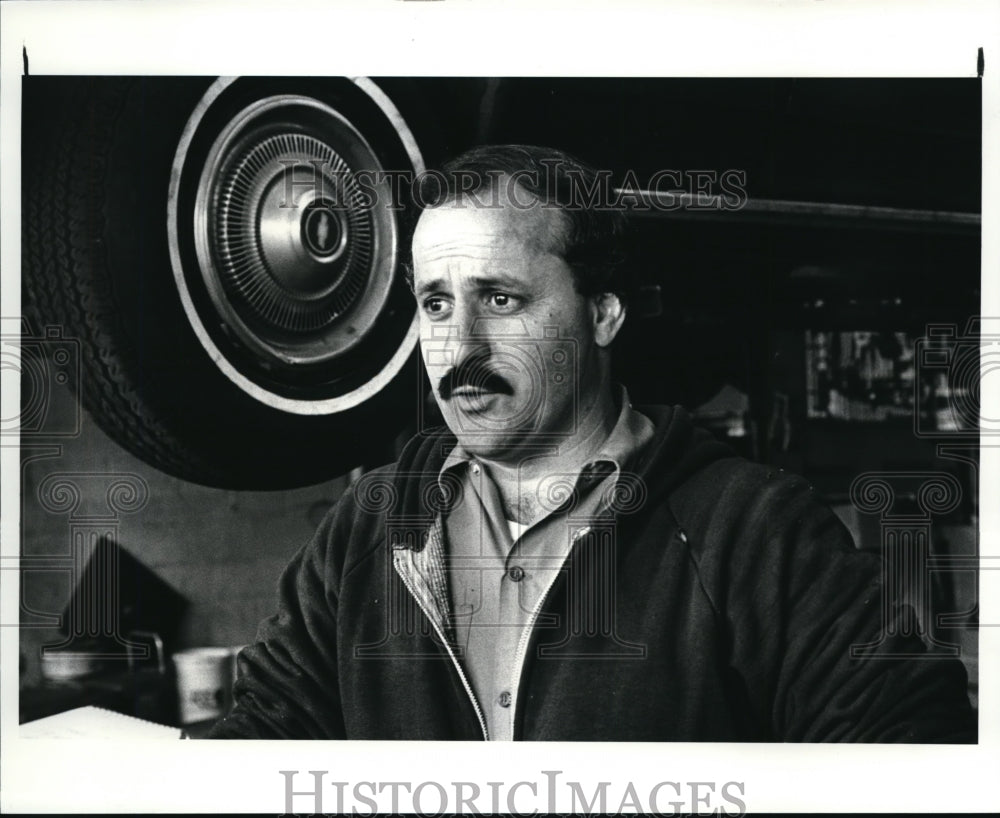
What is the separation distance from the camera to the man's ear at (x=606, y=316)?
2820 millimetres

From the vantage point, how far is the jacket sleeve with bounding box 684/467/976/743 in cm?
273

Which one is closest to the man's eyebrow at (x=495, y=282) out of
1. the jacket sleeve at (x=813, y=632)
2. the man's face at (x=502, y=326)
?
the man's face at (x=502, y=326)

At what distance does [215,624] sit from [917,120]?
2.23 meters

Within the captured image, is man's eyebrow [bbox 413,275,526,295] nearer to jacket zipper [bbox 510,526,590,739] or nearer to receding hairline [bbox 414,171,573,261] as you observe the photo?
receding hairline [bbox 414,171,573,261]

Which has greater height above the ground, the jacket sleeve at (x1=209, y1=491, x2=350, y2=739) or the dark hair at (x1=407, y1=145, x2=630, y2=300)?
the dark hair at (x1=407, y1=145, x2=630, y2=300)

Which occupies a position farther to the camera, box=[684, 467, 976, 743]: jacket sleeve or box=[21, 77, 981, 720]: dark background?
box=[21, 77, 981, 720]: dark background

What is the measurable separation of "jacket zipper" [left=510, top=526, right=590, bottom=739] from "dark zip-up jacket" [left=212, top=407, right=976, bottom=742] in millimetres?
10

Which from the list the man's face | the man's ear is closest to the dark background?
the man's ear

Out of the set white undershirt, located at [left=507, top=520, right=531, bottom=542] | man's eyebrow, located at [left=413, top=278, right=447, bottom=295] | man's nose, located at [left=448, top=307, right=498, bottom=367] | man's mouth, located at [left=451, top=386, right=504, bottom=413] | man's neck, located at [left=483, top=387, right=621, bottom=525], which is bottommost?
white undershirt, located at [left=507, top=520, right=531, bottom=542]

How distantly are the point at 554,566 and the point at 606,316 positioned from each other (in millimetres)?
648

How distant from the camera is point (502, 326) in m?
2.80

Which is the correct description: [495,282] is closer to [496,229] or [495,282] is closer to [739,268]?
[496,229]

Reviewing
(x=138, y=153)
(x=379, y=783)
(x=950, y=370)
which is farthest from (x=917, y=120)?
(x=379, y=783)

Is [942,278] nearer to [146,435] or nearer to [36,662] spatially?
[146,435]
